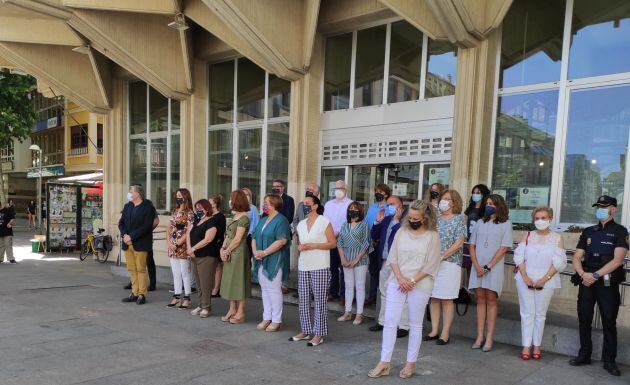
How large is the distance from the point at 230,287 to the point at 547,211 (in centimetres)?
380

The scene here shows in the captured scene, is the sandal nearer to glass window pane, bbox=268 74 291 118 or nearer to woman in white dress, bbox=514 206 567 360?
woman in white dress, bbox=514 206 567 360

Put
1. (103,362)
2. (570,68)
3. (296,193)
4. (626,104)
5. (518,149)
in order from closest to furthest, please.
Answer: (103,362) → (626,104) → (570,68) → (518,149) → (296,193)

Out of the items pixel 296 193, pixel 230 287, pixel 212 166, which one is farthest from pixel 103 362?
pixel 212 166

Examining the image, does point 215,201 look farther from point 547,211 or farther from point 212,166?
point 212,166

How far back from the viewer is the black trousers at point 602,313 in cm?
424

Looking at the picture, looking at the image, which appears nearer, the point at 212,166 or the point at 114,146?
the point at 212,166

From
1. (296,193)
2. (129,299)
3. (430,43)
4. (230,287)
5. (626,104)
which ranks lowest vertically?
(129,299)

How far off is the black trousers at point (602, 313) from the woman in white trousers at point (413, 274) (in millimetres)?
1668

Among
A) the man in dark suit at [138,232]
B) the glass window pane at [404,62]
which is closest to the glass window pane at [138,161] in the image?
the man in dark suit at [138,232]

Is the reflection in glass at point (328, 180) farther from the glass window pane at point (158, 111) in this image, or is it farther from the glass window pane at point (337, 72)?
the glass window pane at point (158, 111)

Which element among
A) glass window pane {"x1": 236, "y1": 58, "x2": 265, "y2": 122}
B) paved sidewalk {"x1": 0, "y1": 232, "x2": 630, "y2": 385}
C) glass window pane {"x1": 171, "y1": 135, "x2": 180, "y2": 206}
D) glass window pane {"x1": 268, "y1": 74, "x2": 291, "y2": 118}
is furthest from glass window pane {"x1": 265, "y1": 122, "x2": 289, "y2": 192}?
paved sidewalk {"x1": 0, "y1": 232, "x2": 630, "y2": 385}

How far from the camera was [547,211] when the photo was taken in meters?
4.54

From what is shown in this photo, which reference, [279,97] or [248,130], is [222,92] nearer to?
[248,130]

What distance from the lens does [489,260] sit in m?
4.89
